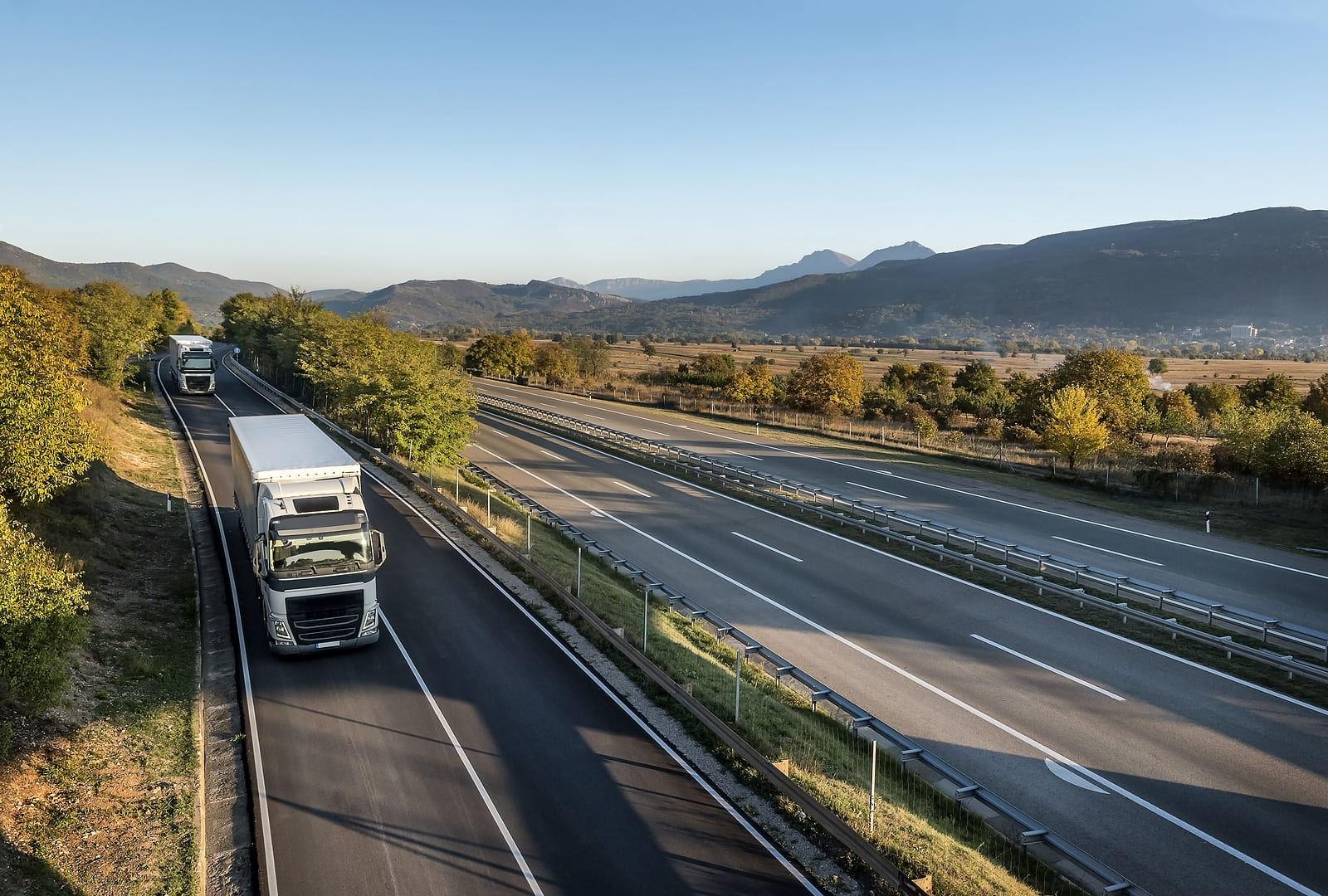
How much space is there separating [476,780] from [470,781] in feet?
0.28

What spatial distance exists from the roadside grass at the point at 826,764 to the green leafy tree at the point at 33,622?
365 inches

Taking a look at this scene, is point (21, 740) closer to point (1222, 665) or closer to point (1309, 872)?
point (1309, 872)

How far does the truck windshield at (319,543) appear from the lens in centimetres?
1515

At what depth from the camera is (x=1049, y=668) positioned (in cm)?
1788

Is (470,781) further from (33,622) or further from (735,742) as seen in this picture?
(33,622)

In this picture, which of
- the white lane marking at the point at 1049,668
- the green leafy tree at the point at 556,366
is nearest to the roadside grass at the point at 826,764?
the white lane marking at the point at 1049,668

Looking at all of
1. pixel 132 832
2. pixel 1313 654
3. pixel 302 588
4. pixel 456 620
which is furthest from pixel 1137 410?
pixel 132 832

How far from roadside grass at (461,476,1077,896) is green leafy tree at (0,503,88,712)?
9.27 metres

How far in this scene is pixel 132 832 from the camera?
34.1 feet

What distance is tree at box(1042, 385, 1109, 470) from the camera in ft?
139

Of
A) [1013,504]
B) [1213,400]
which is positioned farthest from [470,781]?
[1213,400]

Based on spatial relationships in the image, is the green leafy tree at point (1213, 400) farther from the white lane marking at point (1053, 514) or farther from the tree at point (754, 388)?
the white lane marking at point (1053, 514)

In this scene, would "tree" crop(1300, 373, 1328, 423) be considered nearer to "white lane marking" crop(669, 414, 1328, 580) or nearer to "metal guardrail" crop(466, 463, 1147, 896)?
"white lane marking" crop(669, 414, 1328, 580)

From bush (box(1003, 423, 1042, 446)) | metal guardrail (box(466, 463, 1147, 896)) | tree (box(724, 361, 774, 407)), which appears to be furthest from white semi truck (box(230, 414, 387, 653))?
tree (box(724, 361, 774, 407))
